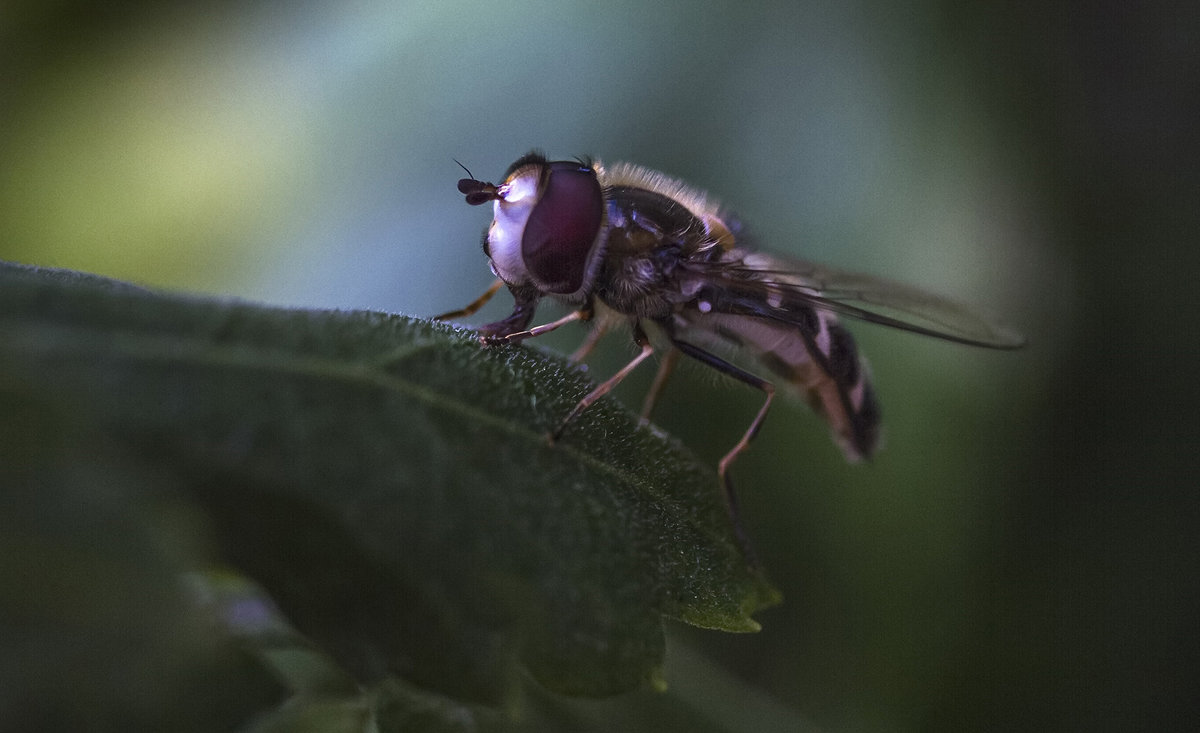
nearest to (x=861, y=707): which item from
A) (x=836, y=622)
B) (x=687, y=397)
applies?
(x=836, y=622)

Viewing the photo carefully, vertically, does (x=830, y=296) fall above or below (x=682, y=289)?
above

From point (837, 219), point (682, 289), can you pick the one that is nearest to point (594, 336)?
point (682, 289)

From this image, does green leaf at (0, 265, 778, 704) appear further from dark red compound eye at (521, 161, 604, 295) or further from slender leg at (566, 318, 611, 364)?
slender leg at (566, 318, 611, 364)

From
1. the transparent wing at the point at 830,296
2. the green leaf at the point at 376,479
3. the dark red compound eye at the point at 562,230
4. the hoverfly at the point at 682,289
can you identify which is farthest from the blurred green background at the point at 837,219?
the green leaf at the point at 376,479

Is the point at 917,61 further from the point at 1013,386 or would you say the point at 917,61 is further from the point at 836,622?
the point at 836,622

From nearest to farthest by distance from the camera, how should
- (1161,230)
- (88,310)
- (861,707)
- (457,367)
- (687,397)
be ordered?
(88,310), (457,367), (861,707), (687,397), (1161,230)

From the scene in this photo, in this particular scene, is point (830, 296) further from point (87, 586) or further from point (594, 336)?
point (87, 586)

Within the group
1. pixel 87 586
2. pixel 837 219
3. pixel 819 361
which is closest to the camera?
pixel 87 586
